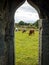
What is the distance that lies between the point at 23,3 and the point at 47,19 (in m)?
Answer: 0.83

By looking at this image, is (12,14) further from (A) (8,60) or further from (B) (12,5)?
(A) (8,60)

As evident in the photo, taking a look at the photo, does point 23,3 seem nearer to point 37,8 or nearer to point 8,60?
point 37,8

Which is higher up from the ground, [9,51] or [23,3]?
[23,3]

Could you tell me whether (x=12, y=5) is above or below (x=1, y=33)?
above

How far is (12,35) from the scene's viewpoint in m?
9.13

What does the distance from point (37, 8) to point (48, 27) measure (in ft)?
2.10

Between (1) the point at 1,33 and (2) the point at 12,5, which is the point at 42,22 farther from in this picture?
(1) the point at 1,33

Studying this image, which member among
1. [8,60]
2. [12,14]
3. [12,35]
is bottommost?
[8,60]

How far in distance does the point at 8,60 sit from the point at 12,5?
1.63m

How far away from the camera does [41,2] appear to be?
9.08 m

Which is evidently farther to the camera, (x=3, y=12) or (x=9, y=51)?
(x=9, y=51)

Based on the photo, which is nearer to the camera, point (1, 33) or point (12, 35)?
point (1, 33)

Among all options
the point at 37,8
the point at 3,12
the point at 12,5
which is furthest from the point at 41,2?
the point at 3,12

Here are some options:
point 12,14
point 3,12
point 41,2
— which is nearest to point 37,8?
point 41,2
